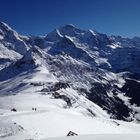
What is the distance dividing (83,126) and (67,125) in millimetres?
2748

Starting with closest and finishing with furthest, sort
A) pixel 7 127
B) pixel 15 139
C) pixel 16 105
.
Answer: pixel 15 139
pixel 7 127
pixel 16 105

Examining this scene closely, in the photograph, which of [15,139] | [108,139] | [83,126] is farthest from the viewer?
[83,126]

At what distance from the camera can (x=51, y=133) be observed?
38.7 m

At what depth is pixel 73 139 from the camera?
23.0 meters

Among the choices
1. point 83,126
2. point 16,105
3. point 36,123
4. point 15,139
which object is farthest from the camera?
point 16,105

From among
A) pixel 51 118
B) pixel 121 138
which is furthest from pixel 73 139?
pixel 51 118

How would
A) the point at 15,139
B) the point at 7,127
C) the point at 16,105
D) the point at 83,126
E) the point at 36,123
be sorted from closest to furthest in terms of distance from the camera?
1. the point at 15,139
2. the point at 7,127
3. the point at 36,123
4. the point at 83,126
5. the point at 16,105

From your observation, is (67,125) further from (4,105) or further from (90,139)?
Result: (4,105)

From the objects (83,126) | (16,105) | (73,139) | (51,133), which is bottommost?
(73,139)

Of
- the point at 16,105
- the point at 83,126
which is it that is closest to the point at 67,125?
the point at 83,126

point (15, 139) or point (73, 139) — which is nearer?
point (73, 139)

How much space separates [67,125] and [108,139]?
25064mm

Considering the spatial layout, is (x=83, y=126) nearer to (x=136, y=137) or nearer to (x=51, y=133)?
(x=51, y=133)

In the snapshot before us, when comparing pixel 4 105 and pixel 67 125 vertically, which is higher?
pixel 4 105
